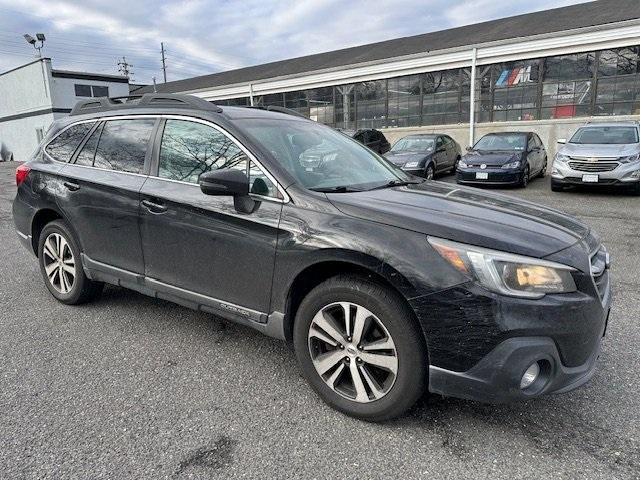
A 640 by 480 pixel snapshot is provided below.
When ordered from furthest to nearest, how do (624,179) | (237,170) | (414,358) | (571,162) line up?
1. (571,162)
2. (624,179)
3. (237,170)
4. (414,358)

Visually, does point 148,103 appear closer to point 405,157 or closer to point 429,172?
point 405,157

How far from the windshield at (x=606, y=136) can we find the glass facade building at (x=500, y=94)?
22.4 ft

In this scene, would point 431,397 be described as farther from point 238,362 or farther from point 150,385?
point 150,385

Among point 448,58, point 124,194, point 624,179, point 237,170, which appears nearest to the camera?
point 237,170

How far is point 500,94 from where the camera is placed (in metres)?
18.8

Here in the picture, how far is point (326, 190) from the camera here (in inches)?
112

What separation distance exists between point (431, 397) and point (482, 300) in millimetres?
920

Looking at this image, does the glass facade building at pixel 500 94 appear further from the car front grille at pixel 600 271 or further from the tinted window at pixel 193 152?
the tinted window at pixel 193 152

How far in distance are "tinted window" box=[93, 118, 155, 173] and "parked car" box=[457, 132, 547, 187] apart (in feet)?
31.3

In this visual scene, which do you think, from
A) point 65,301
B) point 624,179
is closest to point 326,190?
point 65,301

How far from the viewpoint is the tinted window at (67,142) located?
4.09m

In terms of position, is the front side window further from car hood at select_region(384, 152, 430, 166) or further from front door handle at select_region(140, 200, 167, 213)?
front door handle at select_region(140, 200, 167, 213)

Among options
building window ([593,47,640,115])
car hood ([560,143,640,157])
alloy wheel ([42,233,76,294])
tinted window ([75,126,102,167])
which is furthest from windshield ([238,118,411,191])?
building window ([593,47,640,115])

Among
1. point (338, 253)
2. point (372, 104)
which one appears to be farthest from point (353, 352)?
point (372, 104)
